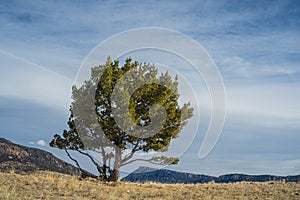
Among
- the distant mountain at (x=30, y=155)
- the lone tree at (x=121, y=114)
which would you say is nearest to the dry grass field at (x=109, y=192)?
the lone tree at (x=121, y=114)

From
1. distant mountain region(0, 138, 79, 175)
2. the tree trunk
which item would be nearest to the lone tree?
the tree trunk

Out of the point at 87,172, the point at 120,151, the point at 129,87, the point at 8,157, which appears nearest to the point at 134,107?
the point at 129,87

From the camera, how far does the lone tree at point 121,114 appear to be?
3897cm

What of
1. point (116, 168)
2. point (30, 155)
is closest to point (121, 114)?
point (116, 168)

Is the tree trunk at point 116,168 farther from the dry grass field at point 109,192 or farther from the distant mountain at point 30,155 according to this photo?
the distant mountain at point 30,155

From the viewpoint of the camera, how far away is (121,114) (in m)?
38.6

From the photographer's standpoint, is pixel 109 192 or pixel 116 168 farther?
pixel 116 168

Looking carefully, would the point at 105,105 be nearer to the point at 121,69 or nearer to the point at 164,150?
the point at 121,69

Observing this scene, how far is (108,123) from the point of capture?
3881cm

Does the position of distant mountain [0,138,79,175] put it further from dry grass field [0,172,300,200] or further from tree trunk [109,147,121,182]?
dry grass field [0,172,300,200]

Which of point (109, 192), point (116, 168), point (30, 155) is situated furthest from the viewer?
point (30, 155)

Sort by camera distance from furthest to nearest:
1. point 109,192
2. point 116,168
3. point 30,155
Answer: point 30,155
point 116,168
point 109,192

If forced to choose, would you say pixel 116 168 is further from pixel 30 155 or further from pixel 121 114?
pixel 30 155

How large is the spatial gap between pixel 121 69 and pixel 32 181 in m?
14.4
